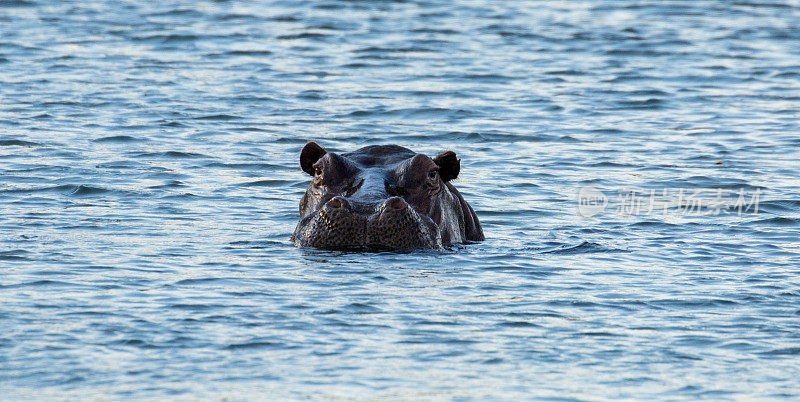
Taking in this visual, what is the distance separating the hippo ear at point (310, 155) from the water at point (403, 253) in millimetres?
830

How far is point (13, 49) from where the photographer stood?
30891 millimetres

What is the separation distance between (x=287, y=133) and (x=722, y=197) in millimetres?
7345

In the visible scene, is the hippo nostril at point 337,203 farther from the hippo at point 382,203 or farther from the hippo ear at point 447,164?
the hippo ear at point 447,164

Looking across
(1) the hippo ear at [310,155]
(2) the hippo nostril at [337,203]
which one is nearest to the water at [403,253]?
(2) the hippo nostril at [337,203]

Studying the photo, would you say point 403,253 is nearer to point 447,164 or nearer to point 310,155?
point 447,164

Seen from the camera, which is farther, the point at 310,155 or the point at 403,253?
the point at 310,155

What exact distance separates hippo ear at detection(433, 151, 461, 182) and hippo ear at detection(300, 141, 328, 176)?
1.19 meters

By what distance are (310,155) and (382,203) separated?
1.88 metres

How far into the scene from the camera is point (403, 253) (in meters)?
13.6

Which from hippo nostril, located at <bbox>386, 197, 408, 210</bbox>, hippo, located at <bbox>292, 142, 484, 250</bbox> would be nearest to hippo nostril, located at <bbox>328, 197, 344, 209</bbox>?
hippo, located at <bbox>292, 142, 484, 250</bbox>

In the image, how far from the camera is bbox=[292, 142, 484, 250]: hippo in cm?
1343

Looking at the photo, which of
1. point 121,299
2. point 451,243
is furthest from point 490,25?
point 121,299

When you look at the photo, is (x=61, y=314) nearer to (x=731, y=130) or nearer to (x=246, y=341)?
(x=246, y=341)

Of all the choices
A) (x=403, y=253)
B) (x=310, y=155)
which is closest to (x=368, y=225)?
(x=403, y=253)
